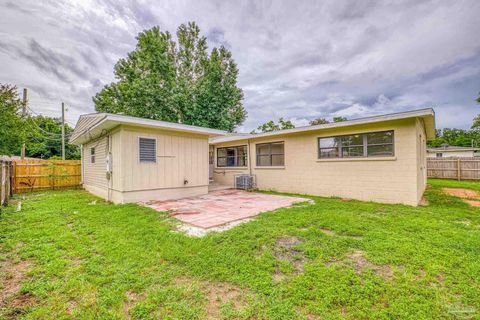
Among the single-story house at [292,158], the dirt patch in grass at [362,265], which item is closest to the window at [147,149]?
the single-story house at [292,158]

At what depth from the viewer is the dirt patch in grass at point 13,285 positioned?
6.75ft

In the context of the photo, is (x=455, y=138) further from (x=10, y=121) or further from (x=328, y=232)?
(x=10, y=121)

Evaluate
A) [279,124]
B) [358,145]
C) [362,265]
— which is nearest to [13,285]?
[362,265]

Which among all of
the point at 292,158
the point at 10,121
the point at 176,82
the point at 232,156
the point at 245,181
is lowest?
the point at 245,181

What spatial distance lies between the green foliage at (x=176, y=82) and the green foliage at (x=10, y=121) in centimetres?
746

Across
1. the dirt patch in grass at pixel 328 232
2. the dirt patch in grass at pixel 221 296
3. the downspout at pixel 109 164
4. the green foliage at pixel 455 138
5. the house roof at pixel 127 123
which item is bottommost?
the dirt patch in grass at pixel 221 296

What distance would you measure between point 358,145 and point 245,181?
479 centimetres

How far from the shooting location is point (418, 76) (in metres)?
11.9

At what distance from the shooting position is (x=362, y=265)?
2.67m

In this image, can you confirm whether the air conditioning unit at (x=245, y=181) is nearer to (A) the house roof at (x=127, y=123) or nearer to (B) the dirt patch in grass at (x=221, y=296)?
(A) the house roof at (x=127, y=123)

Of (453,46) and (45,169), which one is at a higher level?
(453,46)

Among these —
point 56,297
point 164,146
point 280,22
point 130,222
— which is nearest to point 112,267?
point 56,297

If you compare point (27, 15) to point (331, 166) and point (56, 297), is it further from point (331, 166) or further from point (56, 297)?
point (331, 166)

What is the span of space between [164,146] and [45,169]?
7863 millimetres
